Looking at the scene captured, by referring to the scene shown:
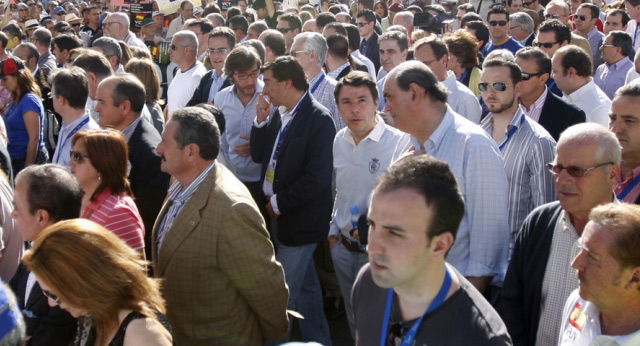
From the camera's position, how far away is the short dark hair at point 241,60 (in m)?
5.69

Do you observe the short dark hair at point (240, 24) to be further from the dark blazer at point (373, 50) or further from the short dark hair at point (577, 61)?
the short dark hair at point (577, 61)

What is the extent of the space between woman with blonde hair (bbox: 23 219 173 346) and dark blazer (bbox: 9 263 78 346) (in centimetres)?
44

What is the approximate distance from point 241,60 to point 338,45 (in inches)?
68.5

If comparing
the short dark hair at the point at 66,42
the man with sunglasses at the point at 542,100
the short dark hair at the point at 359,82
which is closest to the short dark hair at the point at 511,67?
the man with sunglasses at the point at 542,100

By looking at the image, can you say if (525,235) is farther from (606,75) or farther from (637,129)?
(606,75)

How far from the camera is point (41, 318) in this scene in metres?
3.04

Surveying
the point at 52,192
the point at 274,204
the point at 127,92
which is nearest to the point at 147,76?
the point at 127,92

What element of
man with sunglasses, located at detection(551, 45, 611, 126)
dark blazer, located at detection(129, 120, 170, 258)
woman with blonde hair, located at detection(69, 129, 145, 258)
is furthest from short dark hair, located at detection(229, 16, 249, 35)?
woman with blonde hair, located at detection(69, 129, 145, 258)

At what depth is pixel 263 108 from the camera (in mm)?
5445

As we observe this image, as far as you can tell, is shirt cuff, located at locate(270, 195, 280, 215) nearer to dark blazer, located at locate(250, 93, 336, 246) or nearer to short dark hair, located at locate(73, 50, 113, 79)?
dark blazer, located at locate(250, 93, 336, 246)

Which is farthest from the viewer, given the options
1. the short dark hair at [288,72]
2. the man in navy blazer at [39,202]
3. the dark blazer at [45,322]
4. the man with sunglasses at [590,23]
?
the man with sunglasses at [590,23]

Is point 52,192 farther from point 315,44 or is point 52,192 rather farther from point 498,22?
point 498,22

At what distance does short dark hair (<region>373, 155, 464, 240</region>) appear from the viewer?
2.15 meters

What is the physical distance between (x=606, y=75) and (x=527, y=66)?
3.16 metres
